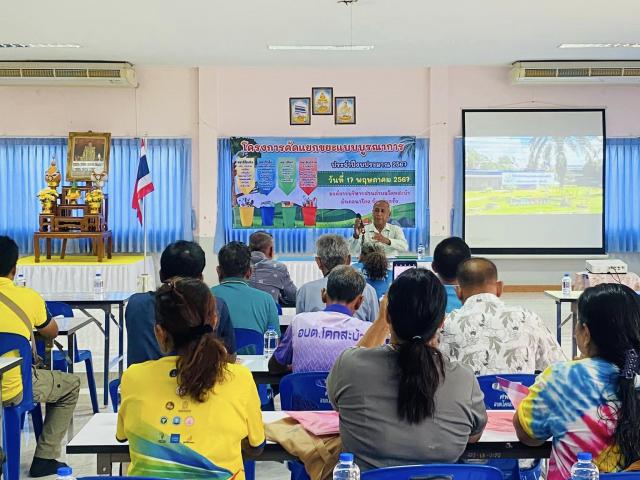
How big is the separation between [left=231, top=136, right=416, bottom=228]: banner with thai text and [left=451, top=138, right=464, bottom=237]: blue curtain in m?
0.57

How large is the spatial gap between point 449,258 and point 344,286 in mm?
968

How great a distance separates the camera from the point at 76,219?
1050 cm

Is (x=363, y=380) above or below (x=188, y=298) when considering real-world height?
below

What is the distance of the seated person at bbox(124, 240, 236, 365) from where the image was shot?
363cm

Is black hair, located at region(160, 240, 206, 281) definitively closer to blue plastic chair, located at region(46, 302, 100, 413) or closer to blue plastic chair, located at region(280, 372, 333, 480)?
blue plastic chair, located at region(280, 372, 333, 480)

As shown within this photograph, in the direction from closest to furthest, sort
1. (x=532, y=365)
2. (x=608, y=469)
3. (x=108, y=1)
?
1. (x=608, y=469)
2. (x=532, y=365)
3. (x=108, y=1)

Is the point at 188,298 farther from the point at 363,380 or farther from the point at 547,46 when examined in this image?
the point at 547,46

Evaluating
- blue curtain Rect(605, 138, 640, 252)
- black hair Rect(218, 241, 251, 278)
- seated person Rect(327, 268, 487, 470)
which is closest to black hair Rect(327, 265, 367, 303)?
black hair Rect(218, 241, 251, 278)

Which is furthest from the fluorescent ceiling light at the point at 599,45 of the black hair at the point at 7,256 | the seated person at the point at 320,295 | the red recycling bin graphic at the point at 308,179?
the black hair at the point at 7,256

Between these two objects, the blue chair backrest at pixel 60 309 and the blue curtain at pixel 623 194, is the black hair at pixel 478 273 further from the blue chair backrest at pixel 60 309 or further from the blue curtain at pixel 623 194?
the blue curtain at pixel 623 194

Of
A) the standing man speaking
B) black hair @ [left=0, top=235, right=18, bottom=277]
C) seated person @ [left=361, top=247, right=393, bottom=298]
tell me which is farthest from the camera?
the standing man speaking

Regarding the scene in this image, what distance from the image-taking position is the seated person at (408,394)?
231 cm

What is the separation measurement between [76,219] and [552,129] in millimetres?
6306

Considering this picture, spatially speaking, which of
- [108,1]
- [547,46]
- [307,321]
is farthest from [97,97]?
[307,321]
